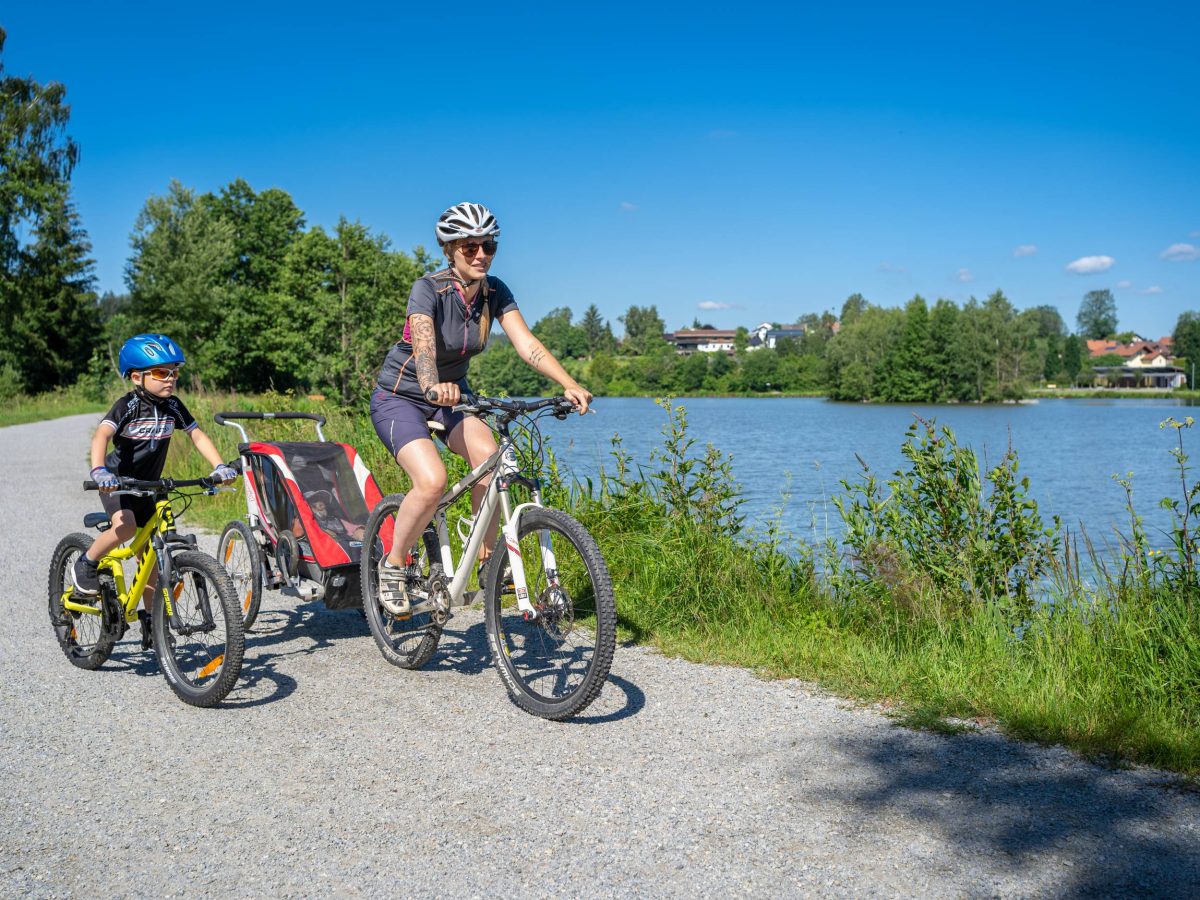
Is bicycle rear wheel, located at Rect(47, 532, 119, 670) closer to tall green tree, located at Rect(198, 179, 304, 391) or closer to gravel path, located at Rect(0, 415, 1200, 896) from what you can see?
gravel path, located at Rect(0, 415, 1200, 896)

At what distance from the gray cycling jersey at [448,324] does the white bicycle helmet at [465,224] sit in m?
0.19

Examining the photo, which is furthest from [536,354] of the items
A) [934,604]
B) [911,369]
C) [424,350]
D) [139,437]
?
[911,369]

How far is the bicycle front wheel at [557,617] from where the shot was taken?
3.98 m

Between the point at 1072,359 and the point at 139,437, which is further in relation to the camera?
the point at 1072,359

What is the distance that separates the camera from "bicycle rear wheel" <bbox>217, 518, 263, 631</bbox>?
19.0 feet

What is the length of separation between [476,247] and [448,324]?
376mm

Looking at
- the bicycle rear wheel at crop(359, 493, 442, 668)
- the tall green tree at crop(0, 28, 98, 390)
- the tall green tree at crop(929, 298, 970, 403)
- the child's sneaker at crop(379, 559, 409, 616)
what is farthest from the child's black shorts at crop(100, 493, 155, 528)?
the tall green tree at crop(929, 298, 970, 403)

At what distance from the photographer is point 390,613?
198 inches

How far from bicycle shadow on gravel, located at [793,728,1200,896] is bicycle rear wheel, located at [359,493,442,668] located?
6.94 feet

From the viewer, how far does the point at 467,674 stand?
5000 mm

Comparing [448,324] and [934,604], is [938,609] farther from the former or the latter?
[448,324]

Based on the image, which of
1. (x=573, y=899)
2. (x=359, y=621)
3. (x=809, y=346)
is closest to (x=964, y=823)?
(x=573, y=899)

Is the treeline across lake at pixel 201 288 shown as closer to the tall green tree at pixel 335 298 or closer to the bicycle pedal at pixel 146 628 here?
the tall green tree at pixel 335 298

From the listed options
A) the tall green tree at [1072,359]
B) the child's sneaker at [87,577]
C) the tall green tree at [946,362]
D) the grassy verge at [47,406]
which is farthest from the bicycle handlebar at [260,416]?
the tall green tree at [1072,359]
